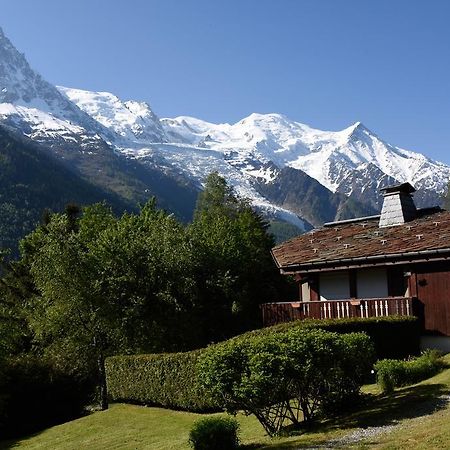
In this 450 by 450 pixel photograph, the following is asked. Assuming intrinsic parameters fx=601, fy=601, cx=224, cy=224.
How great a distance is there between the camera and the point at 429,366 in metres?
16.4

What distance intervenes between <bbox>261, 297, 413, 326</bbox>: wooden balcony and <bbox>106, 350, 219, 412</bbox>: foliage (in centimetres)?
644

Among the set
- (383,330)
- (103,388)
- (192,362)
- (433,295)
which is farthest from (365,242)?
(103,388)

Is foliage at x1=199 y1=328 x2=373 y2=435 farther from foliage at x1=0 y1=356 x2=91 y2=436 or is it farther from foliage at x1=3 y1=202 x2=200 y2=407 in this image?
foliage at x1=0 y1=356 x2=91 y2=436

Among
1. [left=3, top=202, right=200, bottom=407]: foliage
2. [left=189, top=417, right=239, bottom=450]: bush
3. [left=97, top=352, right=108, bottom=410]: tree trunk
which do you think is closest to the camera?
[left=189, top=417, right=239, bottom=450]: bush

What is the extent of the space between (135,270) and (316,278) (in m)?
8.59

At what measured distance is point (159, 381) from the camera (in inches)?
842

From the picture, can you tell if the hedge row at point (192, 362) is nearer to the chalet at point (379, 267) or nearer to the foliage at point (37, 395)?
the chalet at point (379, 267)

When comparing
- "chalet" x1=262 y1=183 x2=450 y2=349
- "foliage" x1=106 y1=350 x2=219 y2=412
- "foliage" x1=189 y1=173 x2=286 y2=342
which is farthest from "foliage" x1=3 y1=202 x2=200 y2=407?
"chalet" x1=262 y1=183 x2=450 y2=349

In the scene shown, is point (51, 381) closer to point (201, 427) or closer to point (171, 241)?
point (171, 241)

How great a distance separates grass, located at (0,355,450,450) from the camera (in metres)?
10.5

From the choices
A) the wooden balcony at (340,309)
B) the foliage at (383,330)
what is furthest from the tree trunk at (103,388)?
the foliage at (383,330)

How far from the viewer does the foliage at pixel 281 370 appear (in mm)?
11992

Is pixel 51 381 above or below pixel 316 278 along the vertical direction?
below

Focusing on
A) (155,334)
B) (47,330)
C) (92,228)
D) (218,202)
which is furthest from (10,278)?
(218,202)
